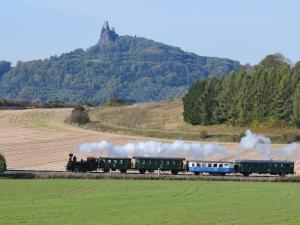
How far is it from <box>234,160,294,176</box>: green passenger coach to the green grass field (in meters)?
16.4

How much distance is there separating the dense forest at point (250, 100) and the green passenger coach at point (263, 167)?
49350mm

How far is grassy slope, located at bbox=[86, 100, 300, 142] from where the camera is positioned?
145750 mm

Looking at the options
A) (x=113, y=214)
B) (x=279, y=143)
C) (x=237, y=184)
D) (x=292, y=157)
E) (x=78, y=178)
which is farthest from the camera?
(x=279, y=143)

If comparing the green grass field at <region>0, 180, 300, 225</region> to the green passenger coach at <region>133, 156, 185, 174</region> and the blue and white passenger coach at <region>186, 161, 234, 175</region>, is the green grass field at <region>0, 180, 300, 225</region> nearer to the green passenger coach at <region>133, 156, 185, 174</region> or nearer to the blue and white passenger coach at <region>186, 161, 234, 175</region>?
the blue and white passenger coach at <region>186, 161, 234, 175</region>

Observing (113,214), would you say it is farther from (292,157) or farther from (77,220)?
(292,157)

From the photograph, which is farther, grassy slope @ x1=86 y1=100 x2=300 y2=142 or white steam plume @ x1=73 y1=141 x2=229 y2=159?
grassy slope @ x1=86 y1=100 x2=300 y2=142

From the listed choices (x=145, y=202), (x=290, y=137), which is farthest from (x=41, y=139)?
(x=145, y=202)

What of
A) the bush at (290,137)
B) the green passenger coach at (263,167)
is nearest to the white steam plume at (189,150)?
the bush at (290,137)

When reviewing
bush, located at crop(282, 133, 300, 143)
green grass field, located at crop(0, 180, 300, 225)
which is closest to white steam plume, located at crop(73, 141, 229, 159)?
bush, located at crop(282, 133, 300, 143)

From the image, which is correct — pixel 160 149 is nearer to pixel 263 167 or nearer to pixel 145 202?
pixel 263 167

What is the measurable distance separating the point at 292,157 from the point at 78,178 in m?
38.8

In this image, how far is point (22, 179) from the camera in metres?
87.1

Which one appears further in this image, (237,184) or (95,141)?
(95,141)

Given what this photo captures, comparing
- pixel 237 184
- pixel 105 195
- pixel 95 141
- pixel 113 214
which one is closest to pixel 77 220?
pixel 113 214
